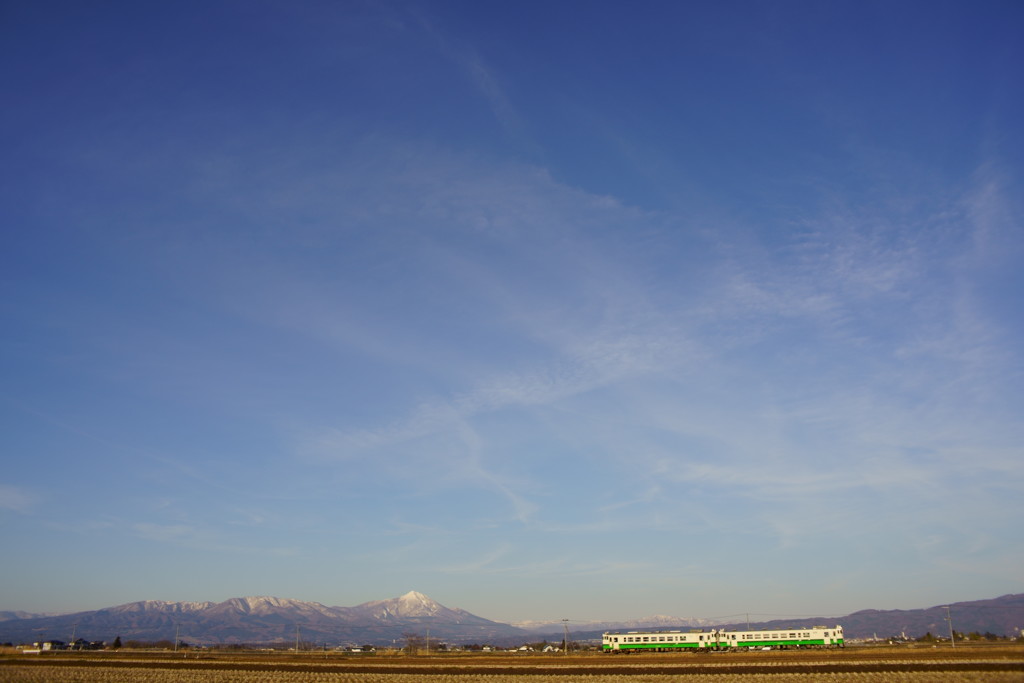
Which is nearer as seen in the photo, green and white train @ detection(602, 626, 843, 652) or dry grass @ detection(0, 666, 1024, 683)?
dry grass @ detection(0, 666, 1024, 683)

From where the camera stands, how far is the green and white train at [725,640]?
372 ft

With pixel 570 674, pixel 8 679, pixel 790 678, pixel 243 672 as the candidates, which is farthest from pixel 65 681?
pixel 790 678

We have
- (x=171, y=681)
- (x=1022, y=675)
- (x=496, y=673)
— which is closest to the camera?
(x=1022, y=675)

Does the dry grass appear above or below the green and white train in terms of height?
above

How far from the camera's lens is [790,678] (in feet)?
171

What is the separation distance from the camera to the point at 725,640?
119812 mm

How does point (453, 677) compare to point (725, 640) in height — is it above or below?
above

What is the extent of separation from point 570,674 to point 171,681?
36.4 m

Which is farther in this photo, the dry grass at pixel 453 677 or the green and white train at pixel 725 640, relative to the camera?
the green and white train at pixel 725 640

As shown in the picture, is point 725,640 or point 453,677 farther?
point 725,640

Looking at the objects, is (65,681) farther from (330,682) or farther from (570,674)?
(570,674)

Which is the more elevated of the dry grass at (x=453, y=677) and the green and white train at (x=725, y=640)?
the dry grass at (x=453, y=677)

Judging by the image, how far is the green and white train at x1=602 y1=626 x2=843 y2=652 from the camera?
11344 centimetres

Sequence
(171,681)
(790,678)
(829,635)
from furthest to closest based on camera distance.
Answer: (829,635), (171,681), (790,678)
